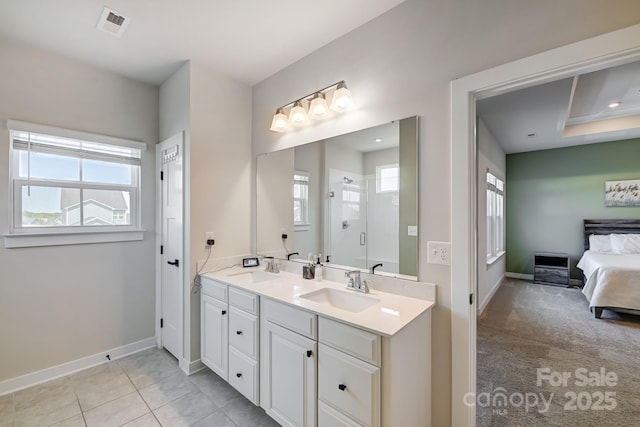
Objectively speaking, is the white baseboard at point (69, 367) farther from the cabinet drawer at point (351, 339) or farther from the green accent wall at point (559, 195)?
the green accent wall at point (559, 195)

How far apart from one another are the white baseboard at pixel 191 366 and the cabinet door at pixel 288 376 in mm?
935

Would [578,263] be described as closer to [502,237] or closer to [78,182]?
[502,237]

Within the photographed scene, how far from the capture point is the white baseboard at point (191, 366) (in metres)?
2.36

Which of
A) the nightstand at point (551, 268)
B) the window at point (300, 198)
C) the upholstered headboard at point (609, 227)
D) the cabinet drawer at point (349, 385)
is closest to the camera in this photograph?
the cabinet drawer at point (349, 385)

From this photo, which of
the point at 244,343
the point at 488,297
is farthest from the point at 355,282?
the point at 488,297

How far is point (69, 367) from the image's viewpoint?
7.82ft

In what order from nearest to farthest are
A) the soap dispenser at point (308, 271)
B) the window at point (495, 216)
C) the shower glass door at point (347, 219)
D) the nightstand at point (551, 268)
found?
the shower glass door at point (347, 219), the soap dispenser at point (308, 271), the window at point (495, 216), the nightstand at point (551, 268)

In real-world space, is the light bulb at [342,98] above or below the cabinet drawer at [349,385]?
above

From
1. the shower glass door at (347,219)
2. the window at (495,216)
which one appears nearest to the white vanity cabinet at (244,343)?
the shower glass door at (347,219)

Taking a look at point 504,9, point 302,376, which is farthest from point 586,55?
point 302,376

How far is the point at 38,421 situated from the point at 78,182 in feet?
6.16

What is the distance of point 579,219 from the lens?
524 centimetres

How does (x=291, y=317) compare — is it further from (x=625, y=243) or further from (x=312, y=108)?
(x=625, y=243)

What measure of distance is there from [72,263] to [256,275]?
5.53ft
